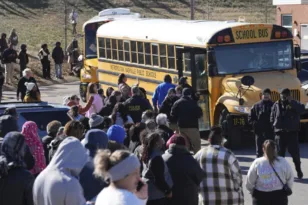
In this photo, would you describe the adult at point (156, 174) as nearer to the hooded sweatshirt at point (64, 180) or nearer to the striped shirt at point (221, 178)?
the striped shirt at point (221, 178)

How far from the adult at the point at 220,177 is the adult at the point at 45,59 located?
893 inches

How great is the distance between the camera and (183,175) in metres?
8.88

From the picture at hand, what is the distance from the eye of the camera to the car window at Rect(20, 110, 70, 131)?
13406 mm

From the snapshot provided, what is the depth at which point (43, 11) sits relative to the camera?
164 ft

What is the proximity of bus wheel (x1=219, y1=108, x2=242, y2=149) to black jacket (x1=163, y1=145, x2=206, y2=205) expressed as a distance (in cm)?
812

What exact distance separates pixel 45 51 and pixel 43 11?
19312 millimetres

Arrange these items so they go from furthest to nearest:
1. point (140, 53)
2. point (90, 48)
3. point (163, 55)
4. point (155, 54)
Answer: point (90, 48)
point (140, 53)
point (155, 54)
point (163, 55)

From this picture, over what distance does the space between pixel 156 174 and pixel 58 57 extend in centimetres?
2348

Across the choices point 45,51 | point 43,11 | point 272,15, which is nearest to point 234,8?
point 272,15

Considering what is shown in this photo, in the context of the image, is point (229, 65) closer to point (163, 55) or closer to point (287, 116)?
point (163, 55)

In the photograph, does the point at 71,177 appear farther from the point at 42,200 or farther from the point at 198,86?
the point at 198,86

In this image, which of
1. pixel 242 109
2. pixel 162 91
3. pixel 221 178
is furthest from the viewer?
pixel 162 91

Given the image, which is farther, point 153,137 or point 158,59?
point 158,59

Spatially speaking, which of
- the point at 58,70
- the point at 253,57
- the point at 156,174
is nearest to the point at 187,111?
the point at 253,57
